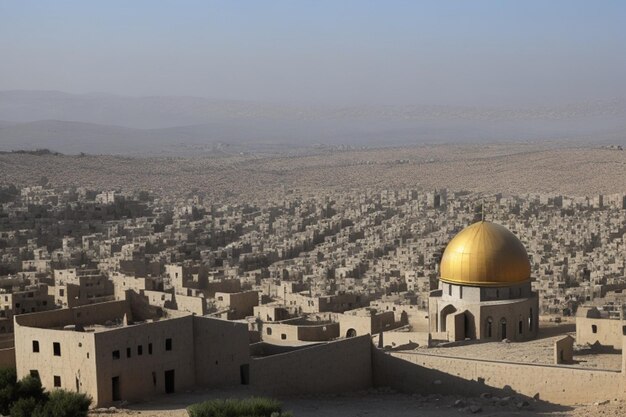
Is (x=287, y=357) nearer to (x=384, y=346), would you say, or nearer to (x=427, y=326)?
(x=384, y=346)

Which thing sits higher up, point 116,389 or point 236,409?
point 236,409

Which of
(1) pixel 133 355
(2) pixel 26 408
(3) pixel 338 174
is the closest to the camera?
(2) pixel 26 408

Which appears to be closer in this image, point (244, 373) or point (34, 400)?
point (34, 400)

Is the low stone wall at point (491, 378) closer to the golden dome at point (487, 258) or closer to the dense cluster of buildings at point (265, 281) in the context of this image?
the dense cluster of buildings at point (265, 281)

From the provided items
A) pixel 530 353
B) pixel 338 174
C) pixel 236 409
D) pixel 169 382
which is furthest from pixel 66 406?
pixel 338 174

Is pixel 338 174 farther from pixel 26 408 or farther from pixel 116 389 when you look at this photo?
pixel 26 408

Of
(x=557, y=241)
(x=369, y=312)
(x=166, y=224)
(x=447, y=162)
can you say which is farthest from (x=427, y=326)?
(x=447, y=162)
